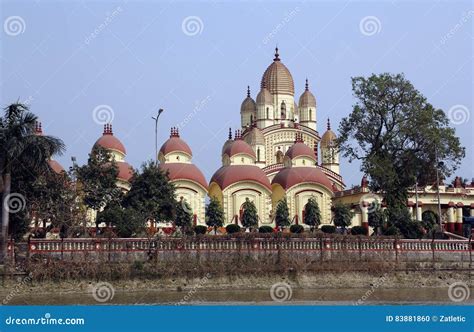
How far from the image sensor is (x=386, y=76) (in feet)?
136

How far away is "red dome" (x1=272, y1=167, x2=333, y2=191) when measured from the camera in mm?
58062

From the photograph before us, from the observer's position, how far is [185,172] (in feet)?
183

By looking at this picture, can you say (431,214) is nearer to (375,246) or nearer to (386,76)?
(386,76)

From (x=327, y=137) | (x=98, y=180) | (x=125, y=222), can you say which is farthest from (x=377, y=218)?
(x=327, y=137)

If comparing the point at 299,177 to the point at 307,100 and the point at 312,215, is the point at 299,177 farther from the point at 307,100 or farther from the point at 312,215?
the point at 307,100

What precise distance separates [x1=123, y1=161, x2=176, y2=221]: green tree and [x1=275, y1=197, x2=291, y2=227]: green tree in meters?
12.2

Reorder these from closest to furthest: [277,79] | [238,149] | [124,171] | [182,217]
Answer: [182,217] < [124,171] < [238,149] < [277,79]

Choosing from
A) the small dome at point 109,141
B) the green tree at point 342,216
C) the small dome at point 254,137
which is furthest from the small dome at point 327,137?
the small dome at point 109,141

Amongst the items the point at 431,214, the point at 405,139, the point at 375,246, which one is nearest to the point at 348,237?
the point at 375,246

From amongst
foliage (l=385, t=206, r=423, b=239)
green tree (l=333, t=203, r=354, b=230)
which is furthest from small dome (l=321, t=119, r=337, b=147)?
foliage (l=385, t=206, r=423, b=239)

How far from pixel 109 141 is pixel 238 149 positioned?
9.20 metres

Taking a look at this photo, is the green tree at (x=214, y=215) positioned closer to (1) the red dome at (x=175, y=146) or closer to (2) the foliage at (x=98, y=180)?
(1) the red dome at (x=175, y=146)

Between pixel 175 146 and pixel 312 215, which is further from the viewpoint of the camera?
pixel 175 146

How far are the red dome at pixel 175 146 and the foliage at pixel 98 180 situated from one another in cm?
1145
